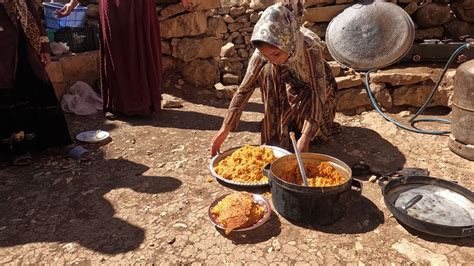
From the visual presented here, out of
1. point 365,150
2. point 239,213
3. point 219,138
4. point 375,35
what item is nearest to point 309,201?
point 239,213

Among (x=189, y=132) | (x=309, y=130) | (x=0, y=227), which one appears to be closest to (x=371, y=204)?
(x=309, y=130)

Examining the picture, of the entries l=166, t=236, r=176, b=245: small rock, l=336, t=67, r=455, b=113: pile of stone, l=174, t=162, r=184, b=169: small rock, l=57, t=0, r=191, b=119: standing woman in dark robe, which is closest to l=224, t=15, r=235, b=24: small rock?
l=57, t=0, r=191, b=119: standing woman in dark robe

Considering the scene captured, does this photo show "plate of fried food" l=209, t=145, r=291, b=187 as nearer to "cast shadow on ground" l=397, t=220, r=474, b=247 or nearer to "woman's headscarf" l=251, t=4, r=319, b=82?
"woman's headscarf" l=251, t=4, r=319, b=82

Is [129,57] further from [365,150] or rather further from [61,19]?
[365,150]

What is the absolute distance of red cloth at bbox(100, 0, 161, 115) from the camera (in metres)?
4.14

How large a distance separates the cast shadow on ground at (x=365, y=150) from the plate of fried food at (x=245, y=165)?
2.58 feet

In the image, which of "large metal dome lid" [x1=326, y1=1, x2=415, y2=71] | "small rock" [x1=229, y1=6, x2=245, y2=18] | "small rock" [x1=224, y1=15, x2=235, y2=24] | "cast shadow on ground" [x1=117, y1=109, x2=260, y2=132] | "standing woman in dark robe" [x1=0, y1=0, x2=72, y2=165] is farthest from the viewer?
"small rock" [x1=224, y1=15, x2=235, y2=24]

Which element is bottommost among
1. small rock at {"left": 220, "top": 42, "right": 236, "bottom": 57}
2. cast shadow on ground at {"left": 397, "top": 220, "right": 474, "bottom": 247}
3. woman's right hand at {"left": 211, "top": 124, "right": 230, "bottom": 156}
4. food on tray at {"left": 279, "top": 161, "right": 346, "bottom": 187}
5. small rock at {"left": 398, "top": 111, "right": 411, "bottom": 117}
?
cast shadow on ground at {"left": 397, "top": 220, "right": 474, "bottom": 247}

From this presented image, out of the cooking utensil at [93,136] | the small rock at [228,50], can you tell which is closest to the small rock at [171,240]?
the cooking utensil at [93,136]

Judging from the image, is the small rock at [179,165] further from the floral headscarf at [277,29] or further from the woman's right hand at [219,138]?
the floral headscarf at [277,29]

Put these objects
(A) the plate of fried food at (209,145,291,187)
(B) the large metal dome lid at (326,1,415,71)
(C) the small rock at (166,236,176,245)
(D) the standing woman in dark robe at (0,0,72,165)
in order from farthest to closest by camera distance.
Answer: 1. (B) the large metal dome lid at (326,1,415,71)
2. (D) the standing woman in dark robe at (0,0,72,165)
3. (A) the plate of fried food at (209,145,291,187)
4. (C) the small rock at (166,236,176,245)

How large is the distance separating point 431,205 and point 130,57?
132 inches

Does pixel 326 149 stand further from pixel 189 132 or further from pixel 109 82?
pixel 109 82

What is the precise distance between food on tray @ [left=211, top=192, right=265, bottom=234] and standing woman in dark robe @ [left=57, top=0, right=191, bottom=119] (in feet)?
7.58
